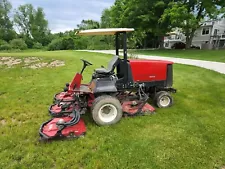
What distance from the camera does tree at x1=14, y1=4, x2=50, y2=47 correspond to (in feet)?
162

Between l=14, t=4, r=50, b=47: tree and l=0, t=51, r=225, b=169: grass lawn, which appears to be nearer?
l=0, t=51, r=225, b=169: grass lawn

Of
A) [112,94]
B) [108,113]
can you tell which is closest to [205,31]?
[112,94]

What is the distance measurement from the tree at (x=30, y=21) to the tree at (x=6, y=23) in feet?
8.86

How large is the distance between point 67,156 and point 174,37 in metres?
38.5

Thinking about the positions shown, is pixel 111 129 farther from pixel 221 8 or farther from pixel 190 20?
pixel 221 8

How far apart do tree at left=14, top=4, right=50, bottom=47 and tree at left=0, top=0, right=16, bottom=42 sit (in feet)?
8.86

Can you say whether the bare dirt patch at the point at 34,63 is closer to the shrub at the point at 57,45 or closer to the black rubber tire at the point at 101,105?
the black rubber tire at the point at 101,105

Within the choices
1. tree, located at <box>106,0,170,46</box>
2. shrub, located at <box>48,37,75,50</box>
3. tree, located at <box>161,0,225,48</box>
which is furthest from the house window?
shrub, located at <box>48,37,75,50</box>

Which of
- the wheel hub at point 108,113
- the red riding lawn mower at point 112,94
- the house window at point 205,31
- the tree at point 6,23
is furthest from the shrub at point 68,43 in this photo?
the wheel hub at point 108,113

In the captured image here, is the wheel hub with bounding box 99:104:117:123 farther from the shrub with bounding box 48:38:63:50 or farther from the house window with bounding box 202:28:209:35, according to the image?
the shrub with bounding box 48:38:63:50

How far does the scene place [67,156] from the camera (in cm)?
252

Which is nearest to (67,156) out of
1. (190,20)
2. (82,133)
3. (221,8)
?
(82,133)

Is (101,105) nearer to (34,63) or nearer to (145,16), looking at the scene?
(34,63)

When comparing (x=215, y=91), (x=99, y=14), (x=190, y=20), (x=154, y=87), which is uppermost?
(x=99, y=14)
